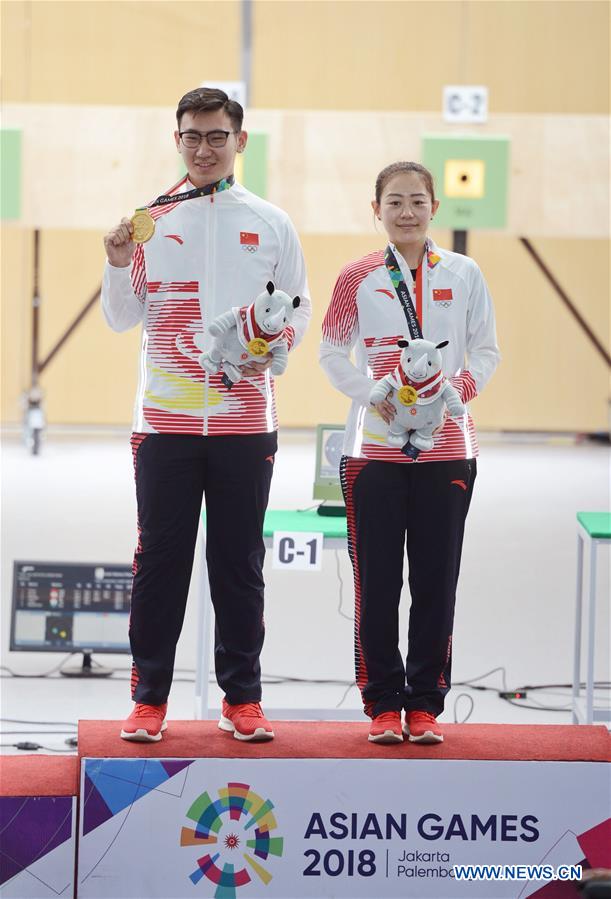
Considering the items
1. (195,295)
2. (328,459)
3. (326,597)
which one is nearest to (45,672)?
(328,459)

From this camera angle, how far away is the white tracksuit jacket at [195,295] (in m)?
2.77

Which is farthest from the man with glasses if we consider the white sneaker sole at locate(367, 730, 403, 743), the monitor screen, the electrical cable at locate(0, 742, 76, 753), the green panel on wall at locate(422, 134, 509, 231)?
the green panel on wall at locate(422, 134, 509, 231)

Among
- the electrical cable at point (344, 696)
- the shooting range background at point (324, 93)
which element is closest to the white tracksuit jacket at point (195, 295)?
the electrical cable at point (344, 696)

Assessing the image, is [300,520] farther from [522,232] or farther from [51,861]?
[522,232]

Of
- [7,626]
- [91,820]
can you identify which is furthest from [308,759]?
[7,626]

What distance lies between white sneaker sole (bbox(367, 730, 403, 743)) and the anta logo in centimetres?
107

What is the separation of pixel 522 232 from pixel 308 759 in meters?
6.29

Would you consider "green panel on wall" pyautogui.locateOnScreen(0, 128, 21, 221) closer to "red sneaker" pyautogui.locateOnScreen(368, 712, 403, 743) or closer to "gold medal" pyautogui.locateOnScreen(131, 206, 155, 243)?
"gold medal" pyautogui.locateOnScreen(131, 206, 155, 243)

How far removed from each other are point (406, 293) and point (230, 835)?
119 centimetres

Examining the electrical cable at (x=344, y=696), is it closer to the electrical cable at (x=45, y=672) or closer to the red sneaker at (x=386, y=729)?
the electrical cable at (x=45, y=672)

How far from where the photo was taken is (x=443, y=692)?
290 centimetres

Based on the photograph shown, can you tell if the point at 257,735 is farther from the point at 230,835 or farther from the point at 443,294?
the point at 443,294

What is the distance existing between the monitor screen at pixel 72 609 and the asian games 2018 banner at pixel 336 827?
1634 mm

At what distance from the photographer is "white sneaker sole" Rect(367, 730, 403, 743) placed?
2832 millimetres
